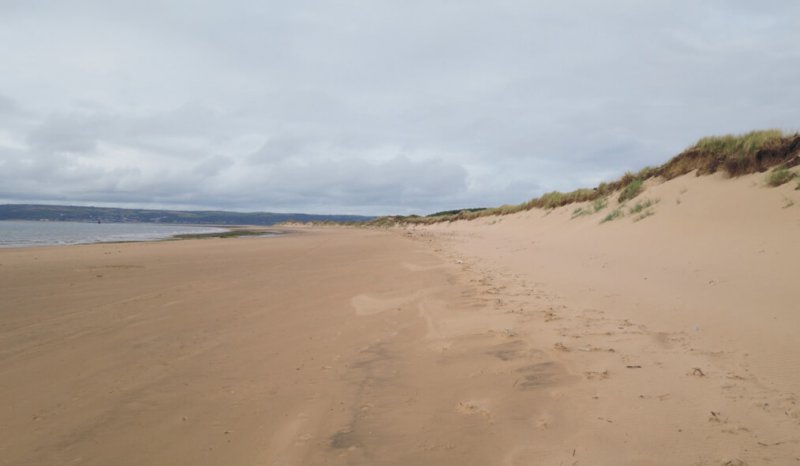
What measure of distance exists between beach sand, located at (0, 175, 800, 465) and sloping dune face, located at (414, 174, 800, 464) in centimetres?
2

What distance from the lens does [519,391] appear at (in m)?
3.09

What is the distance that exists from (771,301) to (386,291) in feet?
16.3

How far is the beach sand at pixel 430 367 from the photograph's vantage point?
94.7 inches

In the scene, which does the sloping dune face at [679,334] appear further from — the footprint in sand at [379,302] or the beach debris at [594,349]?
the footprint in sand at [379,302]

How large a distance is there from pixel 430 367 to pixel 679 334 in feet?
7.68

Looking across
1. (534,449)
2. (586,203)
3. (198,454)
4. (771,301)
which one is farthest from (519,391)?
(586,203)

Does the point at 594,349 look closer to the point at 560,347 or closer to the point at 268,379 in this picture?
the point at 560,347

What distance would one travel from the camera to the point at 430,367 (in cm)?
370

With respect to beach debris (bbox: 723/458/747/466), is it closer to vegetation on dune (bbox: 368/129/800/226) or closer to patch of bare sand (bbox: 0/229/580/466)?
patch of bare sand (bbox: 0/229/580/466)

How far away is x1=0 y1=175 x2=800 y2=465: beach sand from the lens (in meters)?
2.41

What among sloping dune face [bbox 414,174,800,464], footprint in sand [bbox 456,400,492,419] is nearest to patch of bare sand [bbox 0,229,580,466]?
footprint in sand [bbox 456,400,492,419]

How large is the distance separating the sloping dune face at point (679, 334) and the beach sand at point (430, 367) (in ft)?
0.06

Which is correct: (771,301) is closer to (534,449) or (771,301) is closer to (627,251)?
(534,449)

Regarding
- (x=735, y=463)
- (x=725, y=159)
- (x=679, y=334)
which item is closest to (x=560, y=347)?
(x=679, y=334)
